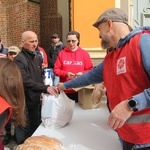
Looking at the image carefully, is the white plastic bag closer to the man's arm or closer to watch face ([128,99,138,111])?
the man's arm

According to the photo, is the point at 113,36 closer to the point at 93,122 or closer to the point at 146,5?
the point at 93,122

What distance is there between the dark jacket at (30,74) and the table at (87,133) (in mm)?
449

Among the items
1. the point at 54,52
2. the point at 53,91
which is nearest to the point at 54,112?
the point at 53,91

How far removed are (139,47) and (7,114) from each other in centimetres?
69

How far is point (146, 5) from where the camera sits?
17.3 ft

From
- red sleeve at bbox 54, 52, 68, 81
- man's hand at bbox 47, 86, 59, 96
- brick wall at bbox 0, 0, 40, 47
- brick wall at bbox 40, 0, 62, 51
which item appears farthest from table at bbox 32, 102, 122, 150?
brick wall at bbox 40, 0, 62, 51

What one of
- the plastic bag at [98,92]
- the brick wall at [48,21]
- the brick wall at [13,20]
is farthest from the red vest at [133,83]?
the brick wall at [48,21]

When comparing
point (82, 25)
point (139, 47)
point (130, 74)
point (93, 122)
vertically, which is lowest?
point (93, 122)

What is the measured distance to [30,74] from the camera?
9.10 ft

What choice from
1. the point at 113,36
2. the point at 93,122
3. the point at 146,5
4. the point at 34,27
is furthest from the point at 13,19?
the point at 113,36

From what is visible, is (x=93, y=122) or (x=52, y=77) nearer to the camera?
(x=93, y=122)

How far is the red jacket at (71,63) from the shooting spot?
3.12 meters

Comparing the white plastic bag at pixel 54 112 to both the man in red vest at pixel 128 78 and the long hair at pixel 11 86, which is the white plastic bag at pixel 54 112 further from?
the long hair at pixel 11 86

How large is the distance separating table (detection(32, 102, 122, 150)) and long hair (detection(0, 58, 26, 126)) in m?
0.66
